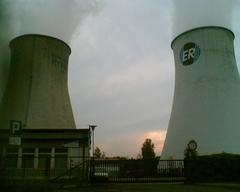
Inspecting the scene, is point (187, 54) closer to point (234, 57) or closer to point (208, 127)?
point (234, 57)

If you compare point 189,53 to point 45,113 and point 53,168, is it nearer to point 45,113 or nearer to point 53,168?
point 45,113

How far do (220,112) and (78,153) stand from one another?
9.65 m

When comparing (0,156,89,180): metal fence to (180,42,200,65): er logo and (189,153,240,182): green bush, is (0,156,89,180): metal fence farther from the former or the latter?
(180,42,200,65): er logo

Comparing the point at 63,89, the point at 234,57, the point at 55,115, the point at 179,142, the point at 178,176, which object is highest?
the point at 234,57

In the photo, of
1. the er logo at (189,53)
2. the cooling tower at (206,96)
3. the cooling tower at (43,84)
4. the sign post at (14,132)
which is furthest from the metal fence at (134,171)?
the er logo at (189,53)

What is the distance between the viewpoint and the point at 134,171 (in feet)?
66.9

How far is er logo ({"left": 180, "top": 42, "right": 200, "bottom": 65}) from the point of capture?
27406mm

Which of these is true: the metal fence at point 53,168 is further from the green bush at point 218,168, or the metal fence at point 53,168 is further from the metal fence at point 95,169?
the green bush at point 218,168

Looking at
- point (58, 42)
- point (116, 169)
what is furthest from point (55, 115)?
point (116, 169)

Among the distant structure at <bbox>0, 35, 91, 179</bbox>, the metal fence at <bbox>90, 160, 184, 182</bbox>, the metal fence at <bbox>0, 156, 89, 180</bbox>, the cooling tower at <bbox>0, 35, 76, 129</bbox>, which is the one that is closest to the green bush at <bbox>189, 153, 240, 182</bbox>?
the metal fence at <bbox>90, 160, 184, 182</bbox>

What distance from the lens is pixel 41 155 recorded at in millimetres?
21453

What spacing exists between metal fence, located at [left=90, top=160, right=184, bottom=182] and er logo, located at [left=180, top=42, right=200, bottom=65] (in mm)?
7798

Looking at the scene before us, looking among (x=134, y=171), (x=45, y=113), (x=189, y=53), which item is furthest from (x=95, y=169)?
(x=189, y=53)

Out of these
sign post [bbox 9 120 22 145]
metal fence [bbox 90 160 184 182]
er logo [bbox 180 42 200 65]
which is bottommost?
metal fence [bbox 90 160 184 182]
